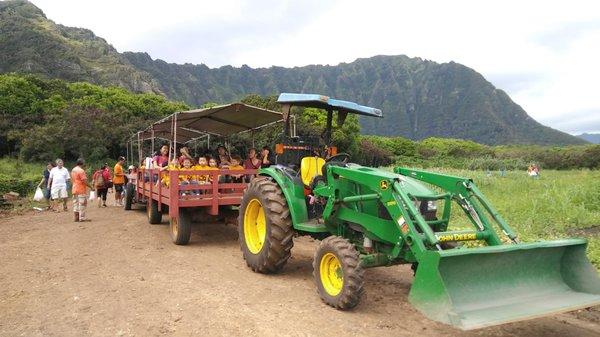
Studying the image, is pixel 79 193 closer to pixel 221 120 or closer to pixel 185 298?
pixel 221 120

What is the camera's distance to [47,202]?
599 inches

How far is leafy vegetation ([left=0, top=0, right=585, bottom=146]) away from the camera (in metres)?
72.6

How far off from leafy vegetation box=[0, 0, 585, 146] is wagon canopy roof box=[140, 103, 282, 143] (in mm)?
63119

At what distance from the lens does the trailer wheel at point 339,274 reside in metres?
4.57

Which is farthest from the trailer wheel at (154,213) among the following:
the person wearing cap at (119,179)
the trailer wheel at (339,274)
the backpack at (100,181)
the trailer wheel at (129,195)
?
the trailer wheel at (339,274)

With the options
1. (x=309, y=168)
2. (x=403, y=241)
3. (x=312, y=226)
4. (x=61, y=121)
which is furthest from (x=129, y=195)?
(x=61, y=121)

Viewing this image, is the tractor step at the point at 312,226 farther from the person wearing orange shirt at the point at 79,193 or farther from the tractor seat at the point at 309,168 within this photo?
the person wearing orange shirt at the point at 79,193

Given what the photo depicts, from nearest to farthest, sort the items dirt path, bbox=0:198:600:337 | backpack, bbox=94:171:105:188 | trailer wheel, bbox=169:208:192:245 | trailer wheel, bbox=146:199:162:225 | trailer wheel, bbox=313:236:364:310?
dirt path, bbox=0:198:600:337 → trailer wheel, bbox=313:236:364:310 → trailer wheel, bbox=169:208:192:245 → trailer wheel, bbox=146:199:162:225 → backpack, bbox=94:171:105:188

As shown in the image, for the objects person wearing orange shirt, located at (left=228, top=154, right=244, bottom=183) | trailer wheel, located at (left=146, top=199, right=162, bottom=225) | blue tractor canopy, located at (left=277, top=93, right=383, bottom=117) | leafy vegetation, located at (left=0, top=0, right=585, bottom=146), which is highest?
leafy vegetation, located at (left=0, top=0, right=585, bottom=146)

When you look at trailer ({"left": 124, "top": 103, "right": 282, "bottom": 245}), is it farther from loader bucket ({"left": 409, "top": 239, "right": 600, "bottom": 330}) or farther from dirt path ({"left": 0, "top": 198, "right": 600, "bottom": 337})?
loader bucket ({"left": 409, "top": 239, "right": 600, "bottom": 330})

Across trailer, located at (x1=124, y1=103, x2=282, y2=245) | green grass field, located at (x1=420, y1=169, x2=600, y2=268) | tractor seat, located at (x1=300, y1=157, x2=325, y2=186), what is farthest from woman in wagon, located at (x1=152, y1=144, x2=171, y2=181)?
green grass field, located at (x1=420, y1=169, x2=600, y2=268)

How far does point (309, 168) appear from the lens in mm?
6125

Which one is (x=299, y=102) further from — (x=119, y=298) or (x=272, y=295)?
(x=119, y=298)

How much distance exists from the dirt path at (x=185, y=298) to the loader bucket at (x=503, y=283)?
0.39 m
